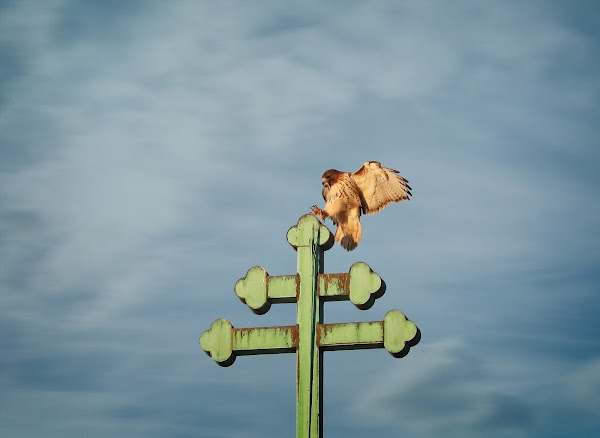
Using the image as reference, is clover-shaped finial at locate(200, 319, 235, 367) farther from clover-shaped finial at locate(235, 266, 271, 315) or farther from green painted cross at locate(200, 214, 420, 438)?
clover-shaped finial at locate(235, 266, 271, 315)

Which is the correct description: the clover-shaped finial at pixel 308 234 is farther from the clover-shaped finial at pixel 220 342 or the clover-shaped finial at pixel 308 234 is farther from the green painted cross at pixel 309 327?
the clover-shaped finial at pixel 220 342

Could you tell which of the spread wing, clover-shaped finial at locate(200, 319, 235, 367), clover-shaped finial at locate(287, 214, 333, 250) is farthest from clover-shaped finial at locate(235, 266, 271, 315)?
the spread wing

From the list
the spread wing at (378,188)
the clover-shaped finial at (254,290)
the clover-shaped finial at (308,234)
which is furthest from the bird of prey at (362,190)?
the clover-shaped finial at (254,290)

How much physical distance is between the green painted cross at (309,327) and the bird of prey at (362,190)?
1.71 feet

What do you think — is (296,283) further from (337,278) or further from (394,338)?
(394,338)

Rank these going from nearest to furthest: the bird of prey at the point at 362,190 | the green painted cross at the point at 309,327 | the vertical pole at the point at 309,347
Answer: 1. the vertical pole at the point at 309,347
2. the green painted cross at the point at 309,327
3. the bird of prey at the point at 362,190

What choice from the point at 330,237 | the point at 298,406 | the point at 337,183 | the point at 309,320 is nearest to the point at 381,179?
the point at 337,183

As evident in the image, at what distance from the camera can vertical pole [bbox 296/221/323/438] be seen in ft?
22.0

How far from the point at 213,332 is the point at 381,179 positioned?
1.88m

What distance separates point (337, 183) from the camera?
7906mm

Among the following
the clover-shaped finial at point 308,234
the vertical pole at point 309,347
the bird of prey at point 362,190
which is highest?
the bird of prey at point 362,190

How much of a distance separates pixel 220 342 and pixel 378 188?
72.1 inches

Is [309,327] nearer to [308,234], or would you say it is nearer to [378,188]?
[308,234]

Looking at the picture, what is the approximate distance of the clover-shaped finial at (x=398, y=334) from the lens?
6.80 m
